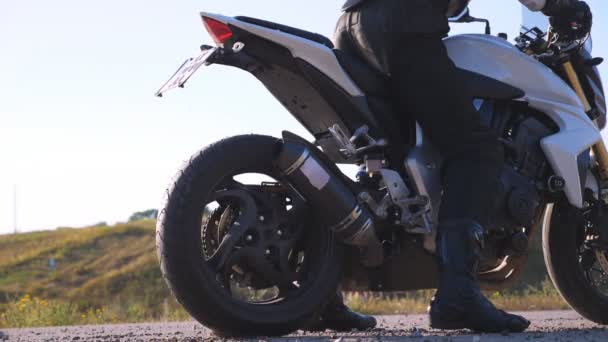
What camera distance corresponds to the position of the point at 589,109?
555 centimetres

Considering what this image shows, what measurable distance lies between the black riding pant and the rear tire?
804mm

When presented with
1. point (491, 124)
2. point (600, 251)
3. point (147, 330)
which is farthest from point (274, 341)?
point (147, 330)

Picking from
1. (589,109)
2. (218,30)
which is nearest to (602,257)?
(589,109)

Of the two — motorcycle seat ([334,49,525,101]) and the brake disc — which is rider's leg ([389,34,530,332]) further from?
the brake disc

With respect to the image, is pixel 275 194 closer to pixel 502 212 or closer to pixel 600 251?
pixel 502 212

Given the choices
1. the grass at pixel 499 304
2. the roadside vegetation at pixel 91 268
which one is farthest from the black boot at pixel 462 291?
the roadside vegetation at pixel 91 268

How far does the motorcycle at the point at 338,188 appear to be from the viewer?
4207mm

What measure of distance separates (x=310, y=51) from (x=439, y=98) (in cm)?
63

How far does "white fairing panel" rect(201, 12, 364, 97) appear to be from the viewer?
14.4 feet

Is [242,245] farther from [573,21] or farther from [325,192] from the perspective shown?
[573,21]

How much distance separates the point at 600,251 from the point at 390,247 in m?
1.41

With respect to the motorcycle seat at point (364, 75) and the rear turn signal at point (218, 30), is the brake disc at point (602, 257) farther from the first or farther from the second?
the rear turn signal at point (218, 30)

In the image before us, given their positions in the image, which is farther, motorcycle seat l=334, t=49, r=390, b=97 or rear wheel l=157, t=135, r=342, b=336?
motorcycle seat l=334, t=49, r=390, b=97

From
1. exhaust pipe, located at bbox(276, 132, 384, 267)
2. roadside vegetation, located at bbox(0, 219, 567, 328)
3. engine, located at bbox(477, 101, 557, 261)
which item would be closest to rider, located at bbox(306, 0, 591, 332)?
engine, located at bbox(477, 101, 557, 261)
